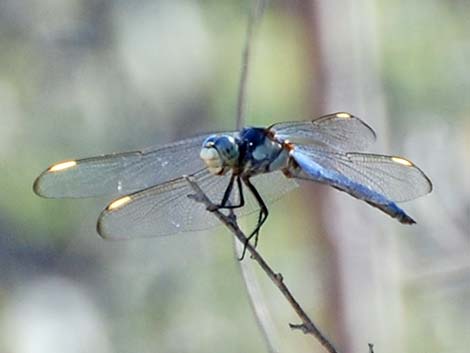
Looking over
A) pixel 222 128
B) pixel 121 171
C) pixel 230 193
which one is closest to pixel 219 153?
pixel 230 193

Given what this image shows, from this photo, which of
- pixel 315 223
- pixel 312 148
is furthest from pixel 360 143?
pixel 315 223

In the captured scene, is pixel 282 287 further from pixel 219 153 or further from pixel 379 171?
pixel 379 171

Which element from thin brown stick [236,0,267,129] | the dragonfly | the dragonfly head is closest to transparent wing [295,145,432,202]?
the dragonfly

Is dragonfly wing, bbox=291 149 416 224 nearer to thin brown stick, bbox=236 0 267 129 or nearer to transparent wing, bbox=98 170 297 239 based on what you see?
transparent wing, bbox=98 170 297 239

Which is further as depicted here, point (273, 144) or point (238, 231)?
point (273, 144)

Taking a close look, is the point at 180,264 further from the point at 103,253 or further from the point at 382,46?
the point at 382,46

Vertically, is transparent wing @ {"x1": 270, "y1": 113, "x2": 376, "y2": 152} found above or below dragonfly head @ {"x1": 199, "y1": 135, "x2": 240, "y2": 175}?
below
